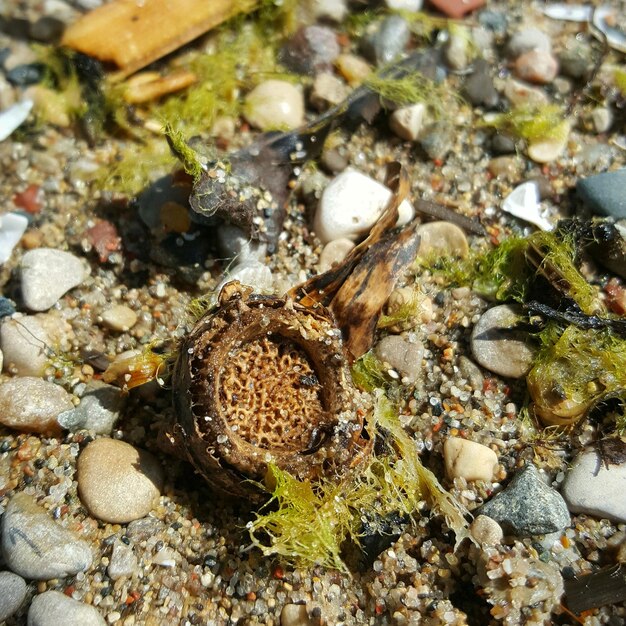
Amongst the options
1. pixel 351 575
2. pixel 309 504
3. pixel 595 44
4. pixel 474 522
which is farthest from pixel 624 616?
pixel 595 44

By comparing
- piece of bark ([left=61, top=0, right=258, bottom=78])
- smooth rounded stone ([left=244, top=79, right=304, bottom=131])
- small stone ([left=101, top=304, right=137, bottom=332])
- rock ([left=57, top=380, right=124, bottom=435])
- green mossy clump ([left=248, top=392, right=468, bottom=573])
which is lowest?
green mossy clump ([left=248, top=392, right=468, bottom=573])

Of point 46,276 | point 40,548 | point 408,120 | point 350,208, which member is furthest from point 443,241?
point 40,548

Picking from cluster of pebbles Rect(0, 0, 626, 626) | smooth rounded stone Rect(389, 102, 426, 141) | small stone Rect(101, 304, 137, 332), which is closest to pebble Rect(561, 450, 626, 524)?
cluster of pebbles Rect(0, 0, 626, 626)

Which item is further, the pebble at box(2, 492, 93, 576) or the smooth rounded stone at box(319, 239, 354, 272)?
the smooth rounded stone at box(319, 239, 354, 272)

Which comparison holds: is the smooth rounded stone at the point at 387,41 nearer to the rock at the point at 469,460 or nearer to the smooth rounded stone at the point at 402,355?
the smooth rounded stone at the point at 402,355

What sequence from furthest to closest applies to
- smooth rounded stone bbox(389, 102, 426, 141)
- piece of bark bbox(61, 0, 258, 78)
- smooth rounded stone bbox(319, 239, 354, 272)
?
piece of bark bbox(61, 0, 258, 78), smooth rounded stone bbox(389, 102, 426, 141), smooth rounded stone bbox(319, 239, 354, 272)

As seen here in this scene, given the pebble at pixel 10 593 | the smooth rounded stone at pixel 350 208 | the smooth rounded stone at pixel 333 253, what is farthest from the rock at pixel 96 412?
the smooth rounded stone at pixel 350 208

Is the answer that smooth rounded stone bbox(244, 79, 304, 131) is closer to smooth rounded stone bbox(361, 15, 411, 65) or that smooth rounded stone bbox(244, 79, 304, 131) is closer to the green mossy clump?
smooth rounded stone bbox(361, 15, 411, 65)

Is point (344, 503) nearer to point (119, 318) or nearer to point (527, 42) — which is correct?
point (119, 318)
